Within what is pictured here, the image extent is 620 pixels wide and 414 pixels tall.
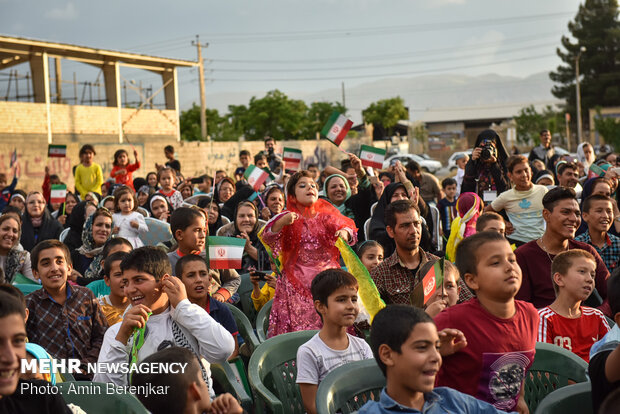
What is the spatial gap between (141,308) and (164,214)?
5.76 metres

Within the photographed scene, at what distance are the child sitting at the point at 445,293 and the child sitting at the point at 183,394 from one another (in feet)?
3.73

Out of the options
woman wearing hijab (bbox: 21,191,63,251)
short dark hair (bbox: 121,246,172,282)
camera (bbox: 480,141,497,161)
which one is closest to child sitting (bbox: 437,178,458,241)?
camera (bbox: 480,141,497,161)

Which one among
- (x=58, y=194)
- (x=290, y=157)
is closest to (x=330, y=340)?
(x=290, y=157)

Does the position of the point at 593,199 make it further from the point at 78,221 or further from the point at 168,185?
the point at 168,185

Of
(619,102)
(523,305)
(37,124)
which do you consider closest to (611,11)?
(619,102)

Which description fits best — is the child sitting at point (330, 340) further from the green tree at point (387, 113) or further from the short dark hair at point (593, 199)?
the green tree at point (387, 113)

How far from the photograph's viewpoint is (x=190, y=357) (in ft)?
9.14

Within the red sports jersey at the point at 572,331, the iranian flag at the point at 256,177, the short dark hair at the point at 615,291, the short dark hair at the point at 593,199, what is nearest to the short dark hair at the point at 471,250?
the short dark hair at the point at 615,291

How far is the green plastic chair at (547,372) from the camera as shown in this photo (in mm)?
3402

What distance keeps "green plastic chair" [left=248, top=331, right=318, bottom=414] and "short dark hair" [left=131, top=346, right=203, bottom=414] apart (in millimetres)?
876

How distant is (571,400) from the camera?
2979mm

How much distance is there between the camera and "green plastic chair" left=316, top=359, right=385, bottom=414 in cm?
306

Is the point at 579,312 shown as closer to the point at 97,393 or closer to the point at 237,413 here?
the point at 237,413

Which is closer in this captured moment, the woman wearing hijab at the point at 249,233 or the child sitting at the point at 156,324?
the child sitting at the point at 156,324
